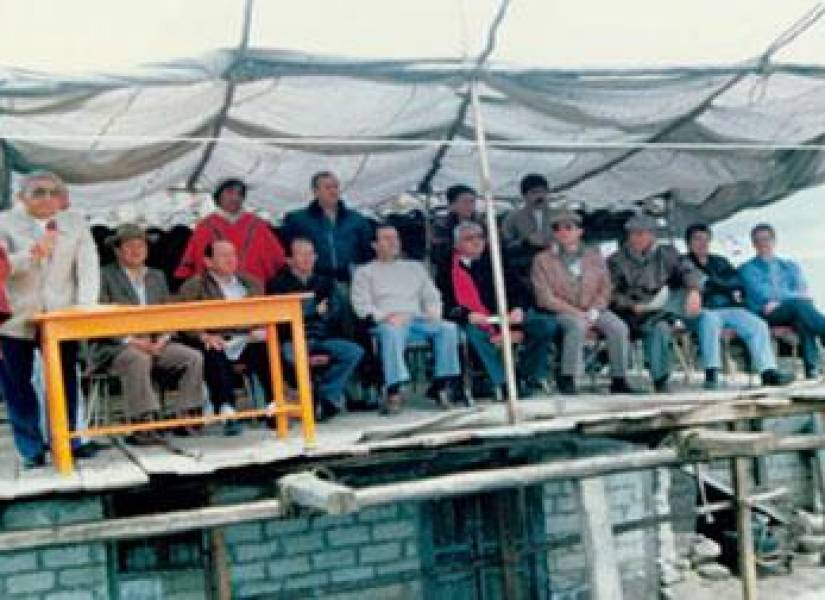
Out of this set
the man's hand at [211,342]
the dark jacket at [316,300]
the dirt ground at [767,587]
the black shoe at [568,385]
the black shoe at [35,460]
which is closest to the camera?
the black shoe at [35,460]

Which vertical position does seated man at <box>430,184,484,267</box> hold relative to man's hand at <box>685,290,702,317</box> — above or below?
above

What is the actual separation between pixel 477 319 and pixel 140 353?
2.25m

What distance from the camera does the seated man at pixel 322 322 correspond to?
672 centimetres

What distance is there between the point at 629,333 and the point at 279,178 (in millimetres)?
3039

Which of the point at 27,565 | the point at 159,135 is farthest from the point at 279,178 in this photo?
the point at 27,565

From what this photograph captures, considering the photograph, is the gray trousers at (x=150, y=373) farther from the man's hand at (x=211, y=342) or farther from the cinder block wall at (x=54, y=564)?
the cinder block wall at (x=54, y=564)

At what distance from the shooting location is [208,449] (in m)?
5.77

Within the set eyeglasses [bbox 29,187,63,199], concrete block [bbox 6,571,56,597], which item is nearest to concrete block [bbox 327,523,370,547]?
concrete block [bbox 6,571,56,597]

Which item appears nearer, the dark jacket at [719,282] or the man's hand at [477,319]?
the man's hand at [477,319]

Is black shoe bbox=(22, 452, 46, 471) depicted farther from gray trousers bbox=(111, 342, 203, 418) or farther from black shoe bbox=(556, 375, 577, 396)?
black shoe bbox=(556, 375, 577, 396)

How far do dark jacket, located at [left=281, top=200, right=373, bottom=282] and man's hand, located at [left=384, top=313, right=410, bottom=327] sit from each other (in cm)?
78

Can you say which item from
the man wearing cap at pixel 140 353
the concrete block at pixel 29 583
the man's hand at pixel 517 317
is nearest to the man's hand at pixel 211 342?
the man wearing cap at pixel 140 353

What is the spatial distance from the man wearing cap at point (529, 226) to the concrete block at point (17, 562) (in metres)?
3.86

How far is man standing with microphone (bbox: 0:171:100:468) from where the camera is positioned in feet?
17.9
